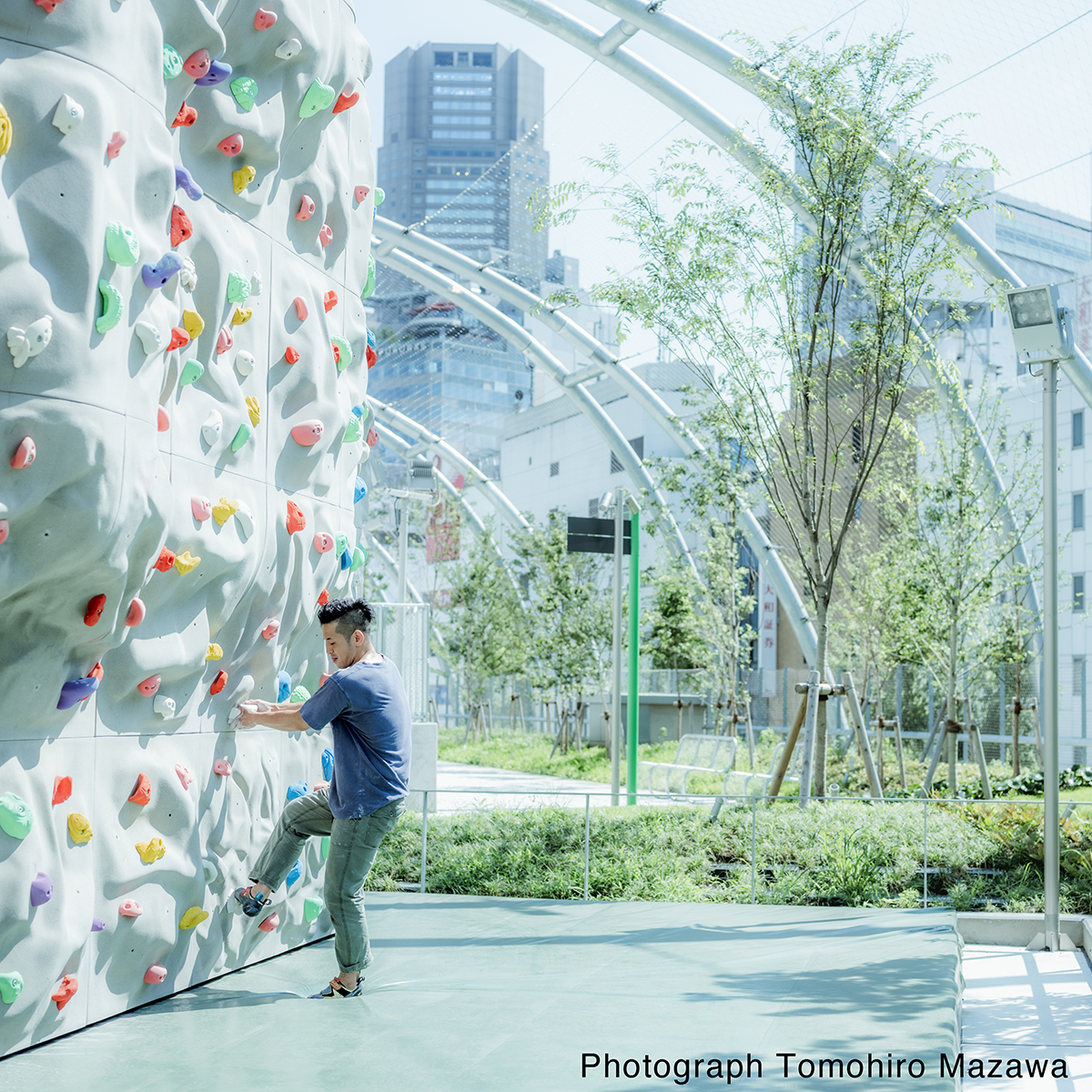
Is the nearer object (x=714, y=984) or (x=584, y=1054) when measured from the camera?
(x=584, y=1054)

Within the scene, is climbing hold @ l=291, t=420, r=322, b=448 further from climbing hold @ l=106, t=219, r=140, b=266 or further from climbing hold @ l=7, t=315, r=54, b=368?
climbing hold @ l=7, t=315, r=54, b=368

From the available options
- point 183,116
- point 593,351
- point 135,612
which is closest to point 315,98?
point 183,116

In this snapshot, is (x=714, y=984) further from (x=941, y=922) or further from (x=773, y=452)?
(x=773, y=452)

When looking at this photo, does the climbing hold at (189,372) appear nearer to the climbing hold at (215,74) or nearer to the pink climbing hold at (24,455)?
the climbing hold at (215,74)

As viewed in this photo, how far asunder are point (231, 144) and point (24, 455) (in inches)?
72.1

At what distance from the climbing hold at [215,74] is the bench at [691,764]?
1117cm

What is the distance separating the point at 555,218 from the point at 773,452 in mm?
2922

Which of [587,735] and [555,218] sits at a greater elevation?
[555,218]

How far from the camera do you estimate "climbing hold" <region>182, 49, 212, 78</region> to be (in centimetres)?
421

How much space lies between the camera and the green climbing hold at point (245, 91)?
181 inches

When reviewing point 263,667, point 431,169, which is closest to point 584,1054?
point 263,667

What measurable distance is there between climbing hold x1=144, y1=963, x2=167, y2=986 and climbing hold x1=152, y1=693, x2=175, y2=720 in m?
0.93

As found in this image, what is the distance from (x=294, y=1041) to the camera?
13.6 ft

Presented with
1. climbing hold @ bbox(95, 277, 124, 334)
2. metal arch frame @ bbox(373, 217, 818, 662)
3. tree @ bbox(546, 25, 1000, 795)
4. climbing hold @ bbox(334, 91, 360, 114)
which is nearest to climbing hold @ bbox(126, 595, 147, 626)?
climbing hold @ bbox(95, 277, 124, 334)
